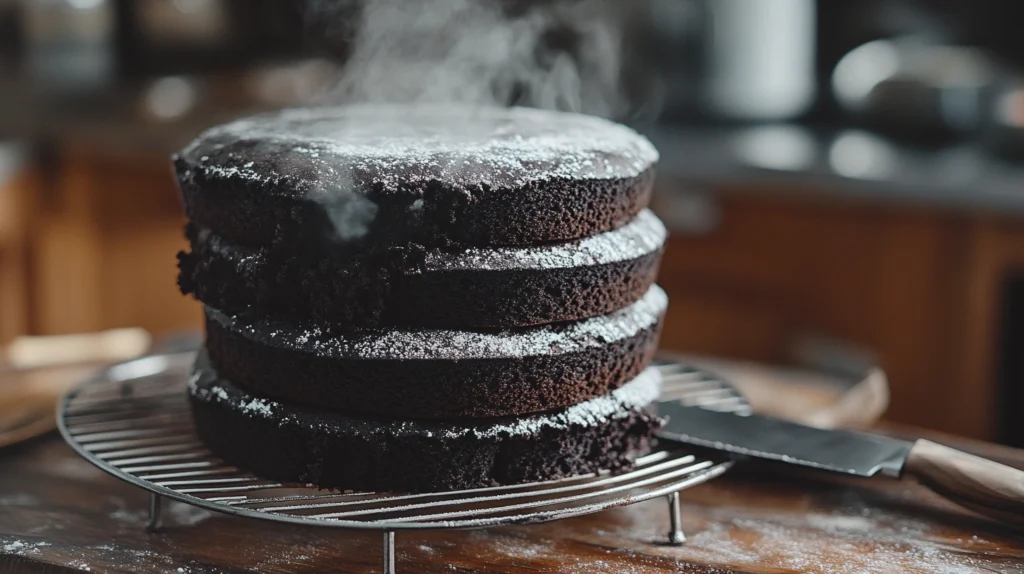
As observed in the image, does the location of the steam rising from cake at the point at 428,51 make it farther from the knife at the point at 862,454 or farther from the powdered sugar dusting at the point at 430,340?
the knife at the point at 862,454

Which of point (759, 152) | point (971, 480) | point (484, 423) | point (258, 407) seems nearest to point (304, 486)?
point (258, 407)

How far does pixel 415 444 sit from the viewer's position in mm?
1056

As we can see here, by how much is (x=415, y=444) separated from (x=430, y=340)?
11cm

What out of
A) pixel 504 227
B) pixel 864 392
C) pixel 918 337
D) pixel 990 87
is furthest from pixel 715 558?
pixel 990 87

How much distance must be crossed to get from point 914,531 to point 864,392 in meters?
0.48

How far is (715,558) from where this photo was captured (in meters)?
1.05

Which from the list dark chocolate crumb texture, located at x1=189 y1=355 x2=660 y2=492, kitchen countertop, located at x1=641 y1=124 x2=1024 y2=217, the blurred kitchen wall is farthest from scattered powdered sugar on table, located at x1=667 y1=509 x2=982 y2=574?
kitchen countertop, located at x1=641 y1=124 x2=1024 y2=217

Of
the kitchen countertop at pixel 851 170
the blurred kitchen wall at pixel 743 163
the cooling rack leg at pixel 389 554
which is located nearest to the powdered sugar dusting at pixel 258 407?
the cooling rack leg at pixel 389 554

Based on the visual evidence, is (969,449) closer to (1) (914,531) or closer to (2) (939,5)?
(1) (914,531)

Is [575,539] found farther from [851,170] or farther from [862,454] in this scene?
[851,170]

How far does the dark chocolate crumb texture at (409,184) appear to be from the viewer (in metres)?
1.02

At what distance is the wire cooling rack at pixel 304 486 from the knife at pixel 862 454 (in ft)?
0.10

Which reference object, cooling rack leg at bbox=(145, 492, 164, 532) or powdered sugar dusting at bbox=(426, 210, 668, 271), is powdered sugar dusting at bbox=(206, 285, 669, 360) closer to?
powdered sugar dusting at bbox=(426, 210, 668, 271)

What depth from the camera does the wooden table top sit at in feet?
3.37
